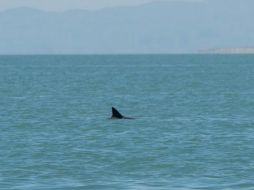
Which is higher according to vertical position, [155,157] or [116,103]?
[116,103]

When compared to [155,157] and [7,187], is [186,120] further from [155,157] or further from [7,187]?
[7,187]

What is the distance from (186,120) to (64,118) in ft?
19.5

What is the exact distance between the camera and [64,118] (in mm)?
48375

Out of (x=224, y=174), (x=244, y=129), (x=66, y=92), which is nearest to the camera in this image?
(x=224, y=174)

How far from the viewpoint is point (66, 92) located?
2918 inches

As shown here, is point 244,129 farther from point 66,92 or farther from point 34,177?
point 66,92

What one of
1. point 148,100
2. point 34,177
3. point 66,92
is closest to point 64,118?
point 148,100

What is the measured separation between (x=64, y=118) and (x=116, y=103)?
12.7 meters

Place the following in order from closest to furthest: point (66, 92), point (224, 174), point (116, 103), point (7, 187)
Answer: point (7, 187)
point (224, 174)
point (116, 103)
point (66, 92)

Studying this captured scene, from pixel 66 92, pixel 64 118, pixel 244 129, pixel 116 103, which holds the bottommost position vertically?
pixel 244 129

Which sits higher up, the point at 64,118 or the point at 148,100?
the point at 148,100

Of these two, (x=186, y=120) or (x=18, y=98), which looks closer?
(x=186, y=120)

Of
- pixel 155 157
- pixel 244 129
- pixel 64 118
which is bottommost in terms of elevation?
pixel 155 157

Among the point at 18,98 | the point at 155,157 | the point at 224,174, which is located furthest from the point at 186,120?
the point at 18,98
